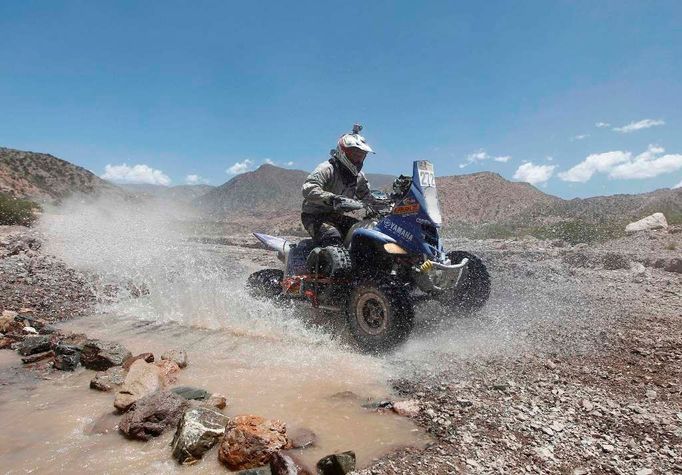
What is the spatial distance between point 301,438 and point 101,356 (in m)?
A: 2.84

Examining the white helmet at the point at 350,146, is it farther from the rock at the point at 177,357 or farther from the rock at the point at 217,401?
the rock at the point at 217,401

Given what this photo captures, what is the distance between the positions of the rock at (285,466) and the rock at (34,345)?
3.90 metres

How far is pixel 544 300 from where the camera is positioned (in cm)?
729

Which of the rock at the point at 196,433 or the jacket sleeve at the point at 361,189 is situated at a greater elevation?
the jacket sleeve at the point at 361,189

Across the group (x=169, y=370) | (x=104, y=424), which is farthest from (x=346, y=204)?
(x=104, y=424)

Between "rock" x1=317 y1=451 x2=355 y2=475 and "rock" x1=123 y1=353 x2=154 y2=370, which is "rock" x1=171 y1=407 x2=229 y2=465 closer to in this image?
"rock" x1=317 y1=451 x2=355 y2=475

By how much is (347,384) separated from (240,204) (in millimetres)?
107650

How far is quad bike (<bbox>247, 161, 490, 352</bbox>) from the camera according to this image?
16.7ft

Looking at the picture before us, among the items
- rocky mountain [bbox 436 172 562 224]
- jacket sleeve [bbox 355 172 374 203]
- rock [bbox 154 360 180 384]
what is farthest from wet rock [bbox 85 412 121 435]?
rocky mountain [bbox 436 172 562 224]

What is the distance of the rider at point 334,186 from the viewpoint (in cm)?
634

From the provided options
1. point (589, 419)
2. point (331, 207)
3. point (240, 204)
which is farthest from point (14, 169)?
point (589, 419)

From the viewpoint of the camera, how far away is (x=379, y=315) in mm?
5168

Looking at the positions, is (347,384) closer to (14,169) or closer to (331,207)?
(331,207)

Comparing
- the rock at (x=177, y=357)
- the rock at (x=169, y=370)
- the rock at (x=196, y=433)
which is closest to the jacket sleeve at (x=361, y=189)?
the rock at (x=177, y=357)
